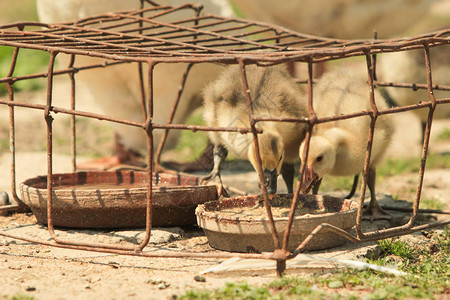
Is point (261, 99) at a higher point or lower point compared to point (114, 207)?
higher

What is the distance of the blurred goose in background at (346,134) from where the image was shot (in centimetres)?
365

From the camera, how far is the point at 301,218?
2910 millimetres

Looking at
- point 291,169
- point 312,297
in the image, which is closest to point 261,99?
point 291,169

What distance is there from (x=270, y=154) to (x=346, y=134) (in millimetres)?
676

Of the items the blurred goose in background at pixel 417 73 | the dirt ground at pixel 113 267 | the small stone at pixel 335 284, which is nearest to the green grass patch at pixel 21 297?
the dirt ground at pixel 113 267

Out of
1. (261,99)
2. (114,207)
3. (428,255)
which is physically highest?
(261,99)

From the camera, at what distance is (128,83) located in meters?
5.67

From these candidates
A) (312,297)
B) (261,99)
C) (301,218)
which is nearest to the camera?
(312,297)

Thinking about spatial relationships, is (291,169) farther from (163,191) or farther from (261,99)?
(163,191)

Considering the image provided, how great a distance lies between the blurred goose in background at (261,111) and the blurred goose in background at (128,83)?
4.09ft

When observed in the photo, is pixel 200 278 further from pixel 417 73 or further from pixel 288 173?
pixel 417 73

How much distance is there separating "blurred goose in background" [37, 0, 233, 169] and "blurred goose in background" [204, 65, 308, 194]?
49.1 inches

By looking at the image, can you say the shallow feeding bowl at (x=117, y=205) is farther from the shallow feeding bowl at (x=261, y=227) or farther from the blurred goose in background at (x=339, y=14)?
the blurred goose in background at (x=339, y=14)

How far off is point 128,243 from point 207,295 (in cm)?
105
